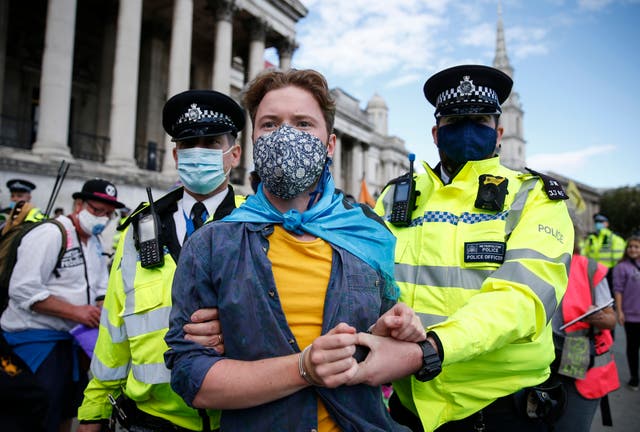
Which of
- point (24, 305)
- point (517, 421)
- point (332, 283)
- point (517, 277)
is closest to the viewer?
point (332, 283)

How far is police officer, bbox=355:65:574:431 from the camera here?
161 centimetres

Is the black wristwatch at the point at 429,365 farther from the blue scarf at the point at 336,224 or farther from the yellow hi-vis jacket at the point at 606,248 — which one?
the yellow hi-vis jacket at the point at 606,248

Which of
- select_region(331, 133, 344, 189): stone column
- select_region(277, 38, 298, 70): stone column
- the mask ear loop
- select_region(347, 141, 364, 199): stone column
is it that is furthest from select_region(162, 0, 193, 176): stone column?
select_region(347, 141, 364, 199): stone column

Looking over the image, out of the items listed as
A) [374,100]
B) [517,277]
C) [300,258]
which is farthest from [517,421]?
[374,100]

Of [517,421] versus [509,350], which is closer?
[509,350]

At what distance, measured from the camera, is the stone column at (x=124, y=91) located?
15234mm

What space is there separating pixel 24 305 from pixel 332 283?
331 centimetres

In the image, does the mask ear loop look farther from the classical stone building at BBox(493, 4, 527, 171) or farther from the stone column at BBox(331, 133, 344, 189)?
the classical stone building at BBox(493, 4, 527, 171)

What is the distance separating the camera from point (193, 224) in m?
2.64

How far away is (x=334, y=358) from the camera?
1311 millimetres

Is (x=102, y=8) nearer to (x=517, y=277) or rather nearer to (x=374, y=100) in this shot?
(x=517, y=277)

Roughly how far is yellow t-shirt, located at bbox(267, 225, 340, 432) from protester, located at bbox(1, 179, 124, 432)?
9.38 feet

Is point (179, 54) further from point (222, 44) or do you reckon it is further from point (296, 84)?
point (296, 84)

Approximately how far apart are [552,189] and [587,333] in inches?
87.6
